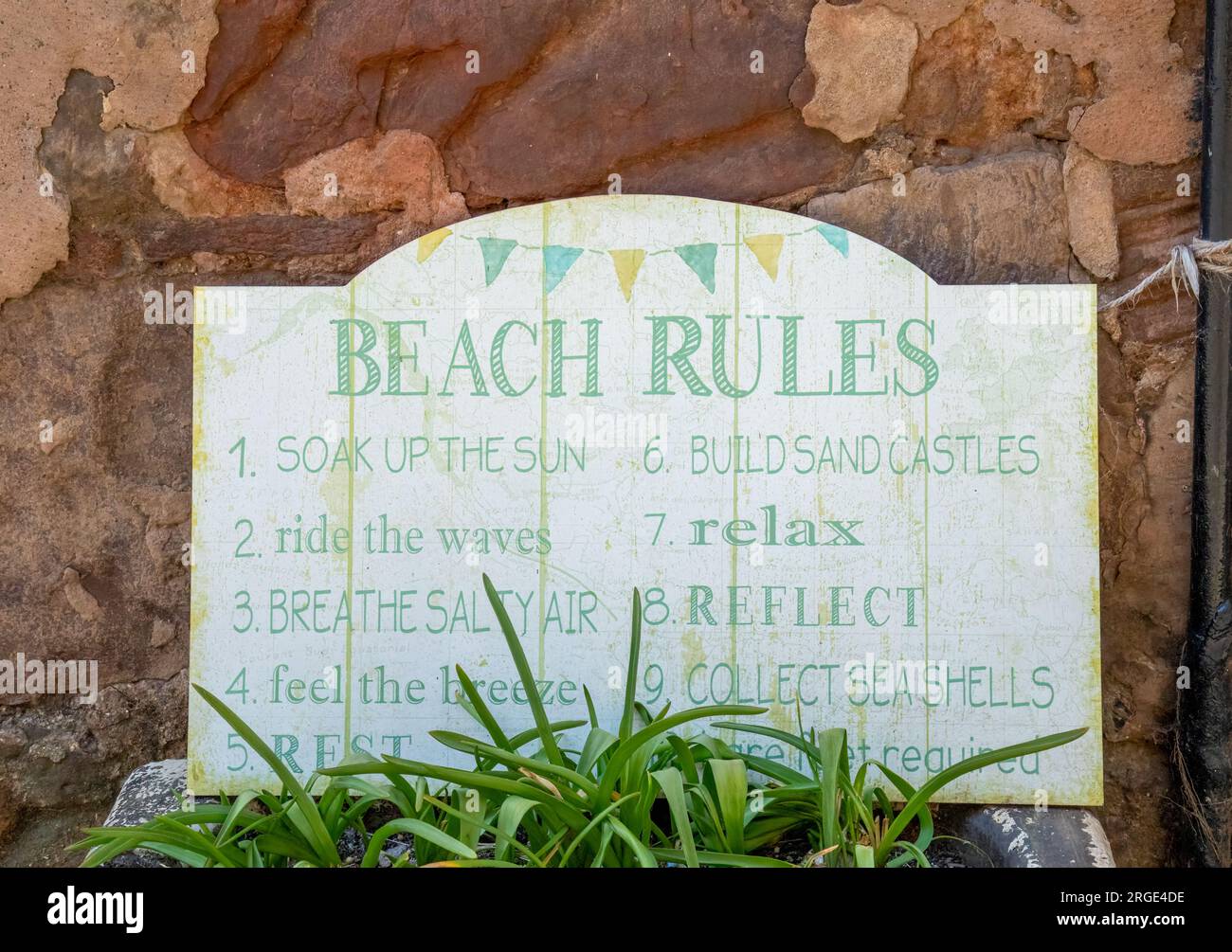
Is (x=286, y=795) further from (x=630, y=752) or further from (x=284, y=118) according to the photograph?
(x=284, y=118)

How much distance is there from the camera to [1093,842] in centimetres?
189

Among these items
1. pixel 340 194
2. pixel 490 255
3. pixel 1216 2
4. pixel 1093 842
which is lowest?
pixel 1093 842

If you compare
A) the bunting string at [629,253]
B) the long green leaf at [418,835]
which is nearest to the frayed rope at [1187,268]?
the bunting string at [629,253]

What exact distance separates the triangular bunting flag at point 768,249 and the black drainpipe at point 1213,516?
0.80 m

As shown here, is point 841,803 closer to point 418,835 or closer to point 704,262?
point 418,835

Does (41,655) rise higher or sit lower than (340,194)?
lower

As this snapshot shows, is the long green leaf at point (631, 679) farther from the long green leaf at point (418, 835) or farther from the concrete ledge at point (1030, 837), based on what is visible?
the concrete ledge at point (1030, 837)

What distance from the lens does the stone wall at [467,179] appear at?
211 cm

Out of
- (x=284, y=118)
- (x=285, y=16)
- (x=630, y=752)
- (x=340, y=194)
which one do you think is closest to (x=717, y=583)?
(x=630, y=752)

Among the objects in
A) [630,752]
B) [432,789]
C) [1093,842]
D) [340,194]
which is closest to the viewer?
[630,752]

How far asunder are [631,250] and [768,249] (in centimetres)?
26

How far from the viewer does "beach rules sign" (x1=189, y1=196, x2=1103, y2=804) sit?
2.05 metres

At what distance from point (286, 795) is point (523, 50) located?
1485 millimetres

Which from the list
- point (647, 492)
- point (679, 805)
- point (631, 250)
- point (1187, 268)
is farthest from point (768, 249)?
point (679, 805)
